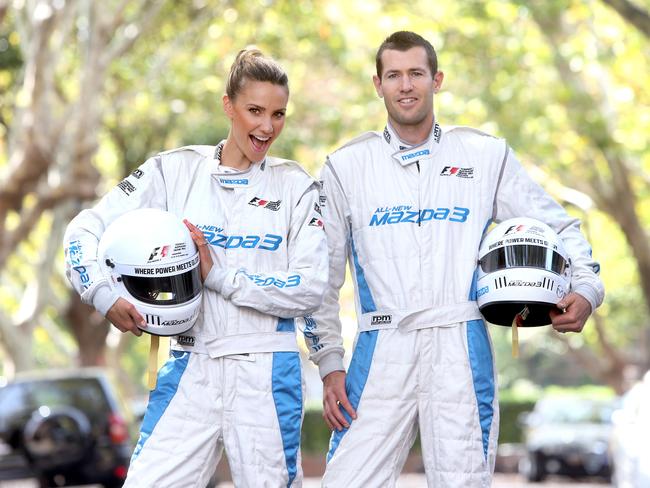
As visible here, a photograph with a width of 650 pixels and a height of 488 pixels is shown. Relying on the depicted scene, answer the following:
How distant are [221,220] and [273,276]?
12.5 inches

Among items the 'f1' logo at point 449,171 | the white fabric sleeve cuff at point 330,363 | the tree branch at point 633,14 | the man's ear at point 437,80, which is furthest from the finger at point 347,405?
the tree branch at point 633,14

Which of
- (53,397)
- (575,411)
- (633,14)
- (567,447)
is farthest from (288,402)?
(575,411)

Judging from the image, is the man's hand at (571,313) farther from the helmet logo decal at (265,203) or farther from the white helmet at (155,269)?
the white helmet at (155,269)

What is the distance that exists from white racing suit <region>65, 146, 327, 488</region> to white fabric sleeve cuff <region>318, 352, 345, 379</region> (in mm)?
445

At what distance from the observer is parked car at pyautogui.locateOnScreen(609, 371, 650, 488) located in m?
10.8

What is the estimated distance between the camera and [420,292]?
6207 mm

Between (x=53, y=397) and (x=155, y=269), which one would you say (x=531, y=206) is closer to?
(x=155, y=269)

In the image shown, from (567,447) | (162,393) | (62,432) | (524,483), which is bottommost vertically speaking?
(524,483)

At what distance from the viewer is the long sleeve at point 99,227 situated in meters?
5.77

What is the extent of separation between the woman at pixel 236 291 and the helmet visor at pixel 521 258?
2.22 feet

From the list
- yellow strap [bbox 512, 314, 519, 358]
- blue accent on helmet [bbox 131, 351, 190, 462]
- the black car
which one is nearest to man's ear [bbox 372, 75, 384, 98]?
yellow strap [bbox 512, 314, 519, 358]

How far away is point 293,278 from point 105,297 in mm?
720

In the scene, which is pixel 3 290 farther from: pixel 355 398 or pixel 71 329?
pixel 355 398

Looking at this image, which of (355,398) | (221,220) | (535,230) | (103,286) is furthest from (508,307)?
(103,286)
